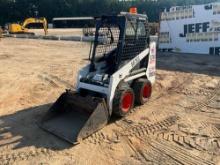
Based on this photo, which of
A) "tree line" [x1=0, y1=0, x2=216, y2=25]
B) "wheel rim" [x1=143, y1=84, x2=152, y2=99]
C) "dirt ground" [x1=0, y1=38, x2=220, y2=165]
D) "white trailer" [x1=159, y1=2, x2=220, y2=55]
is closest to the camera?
"dirt ground" [x1=0, y1=38, x2=220, y2=165]

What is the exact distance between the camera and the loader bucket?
15.9 feet

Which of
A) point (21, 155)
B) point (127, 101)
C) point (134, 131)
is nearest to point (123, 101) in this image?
point (127, 101)

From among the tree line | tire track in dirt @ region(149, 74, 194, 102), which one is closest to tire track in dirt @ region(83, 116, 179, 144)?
tire track in dirt @ region(149, 74, 194, 102)

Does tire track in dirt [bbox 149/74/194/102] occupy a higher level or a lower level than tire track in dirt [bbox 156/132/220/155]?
higher

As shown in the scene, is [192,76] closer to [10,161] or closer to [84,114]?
[84,114]

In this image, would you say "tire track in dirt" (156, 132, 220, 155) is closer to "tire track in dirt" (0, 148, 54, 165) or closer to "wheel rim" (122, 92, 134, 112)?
"wheel rim" (122, 92, 134, 112)

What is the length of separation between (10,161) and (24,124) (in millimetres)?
1323

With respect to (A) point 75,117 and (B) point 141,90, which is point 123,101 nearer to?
(B) point 141,90

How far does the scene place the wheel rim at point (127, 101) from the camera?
18.4 feet

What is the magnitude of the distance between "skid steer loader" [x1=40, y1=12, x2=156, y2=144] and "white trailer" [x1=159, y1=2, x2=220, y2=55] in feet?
27.8

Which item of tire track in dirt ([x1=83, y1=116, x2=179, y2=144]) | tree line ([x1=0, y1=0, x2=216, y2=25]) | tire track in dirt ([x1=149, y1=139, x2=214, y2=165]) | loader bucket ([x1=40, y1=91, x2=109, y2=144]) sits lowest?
tire track in dirt ([x1=149, y1=139, x2=214, y2=165])

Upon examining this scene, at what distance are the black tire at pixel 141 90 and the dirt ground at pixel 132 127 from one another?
0.55ft

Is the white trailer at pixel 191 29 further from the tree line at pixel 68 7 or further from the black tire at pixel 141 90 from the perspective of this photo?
the tree line at pixel 68 7

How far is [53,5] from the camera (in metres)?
50.5
